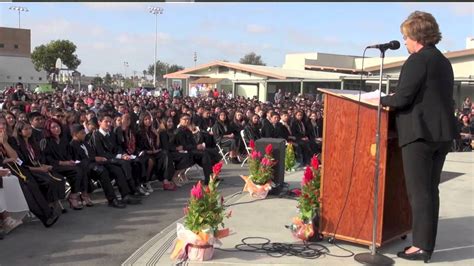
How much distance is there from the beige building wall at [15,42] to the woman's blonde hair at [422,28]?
85987mm

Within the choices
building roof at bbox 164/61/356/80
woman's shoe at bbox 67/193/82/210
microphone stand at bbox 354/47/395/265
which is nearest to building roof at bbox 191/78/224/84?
building roof at bbox 164/61/356/80

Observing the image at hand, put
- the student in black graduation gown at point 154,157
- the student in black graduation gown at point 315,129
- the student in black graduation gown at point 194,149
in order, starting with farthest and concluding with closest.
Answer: the student in black graduation gown at point 315,129, the student in black graduation gown at point 194,149, the student in black graduation gown at point 154,157

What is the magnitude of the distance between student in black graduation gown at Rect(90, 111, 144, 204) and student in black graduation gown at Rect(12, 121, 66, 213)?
1141mm

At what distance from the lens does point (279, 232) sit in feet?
19.2

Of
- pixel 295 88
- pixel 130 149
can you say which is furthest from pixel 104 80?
pixel 130 149

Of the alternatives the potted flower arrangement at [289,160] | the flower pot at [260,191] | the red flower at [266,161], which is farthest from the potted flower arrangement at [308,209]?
the potted flower arrangement at [289,160]

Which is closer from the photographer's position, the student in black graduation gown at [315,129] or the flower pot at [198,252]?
the flower pot at [198,252]

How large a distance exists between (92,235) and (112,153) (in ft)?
8.74

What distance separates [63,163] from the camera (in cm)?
749

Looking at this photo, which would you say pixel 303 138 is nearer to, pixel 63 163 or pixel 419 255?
pixel 63 163

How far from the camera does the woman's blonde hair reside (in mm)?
4297

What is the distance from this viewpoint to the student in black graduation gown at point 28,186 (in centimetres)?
638

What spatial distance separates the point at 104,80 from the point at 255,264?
98.8 meters

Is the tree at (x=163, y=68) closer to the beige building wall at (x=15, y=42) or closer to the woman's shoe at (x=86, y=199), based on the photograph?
the beige building wall at (x=15, y=42)
